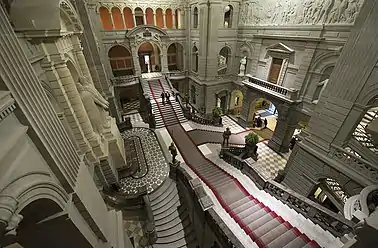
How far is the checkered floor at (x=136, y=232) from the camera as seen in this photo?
810 cm

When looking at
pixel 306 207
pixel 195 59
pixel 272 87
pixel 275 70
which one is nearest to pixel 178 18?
pixel 195 59

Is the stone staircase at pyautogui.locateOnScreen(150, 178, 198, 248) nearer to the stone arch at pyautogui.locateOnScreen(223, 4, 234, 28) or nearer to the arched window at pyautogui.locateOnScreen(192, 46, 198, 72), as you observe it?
the arched window at pyautogui.locateOnScreen(192, 46, 198, 72)

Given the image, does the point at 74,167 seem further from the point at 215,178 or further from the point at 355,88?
the point at 355,88

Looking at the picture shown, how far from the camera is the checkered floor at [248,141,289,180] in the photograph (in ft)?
40.7

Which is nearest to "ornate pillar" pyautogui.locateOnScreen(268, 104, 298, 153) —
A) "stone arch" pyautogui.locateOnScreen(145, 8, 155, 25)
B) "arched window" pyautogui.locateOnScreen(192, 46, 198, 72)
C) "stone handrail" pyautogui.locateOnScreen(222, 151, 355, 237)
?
"stone handrail" pyautogui.locateOnScreen(222, 151, 355, 237)

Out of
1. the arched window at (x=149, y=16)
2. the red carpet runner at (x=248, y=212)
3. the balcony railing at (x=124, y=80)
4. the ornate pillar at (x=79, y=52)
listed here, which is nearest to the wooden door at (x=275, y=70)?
the red carpet runner at (x=248, y=212)

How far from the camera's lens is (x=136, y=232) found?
8.66m

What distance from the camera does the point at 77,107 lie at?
22.3ft

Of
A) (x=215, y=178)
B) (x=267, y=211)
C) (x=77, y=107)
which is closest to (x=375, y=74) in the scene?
(x=267, y=211)

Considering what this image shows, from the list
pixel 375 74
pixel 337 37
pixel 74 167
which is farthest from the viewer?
pixel 337 37

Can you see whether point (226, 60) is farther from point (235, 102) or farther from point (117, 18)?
point (117, 18)

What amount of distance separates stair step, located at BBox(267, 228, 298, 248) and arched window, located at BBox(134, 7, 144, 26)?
20.3m

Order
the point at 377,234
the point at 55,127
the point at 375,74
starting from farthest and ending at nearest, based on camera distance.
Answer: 1. the point at 375,74
2. the point at 55,127
3. the point at 377,234

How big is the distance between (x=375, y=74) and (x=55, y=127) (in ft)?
31.5
